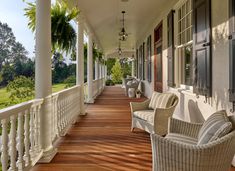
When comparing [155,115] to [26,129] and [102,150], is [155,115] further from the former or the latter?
[26,129]

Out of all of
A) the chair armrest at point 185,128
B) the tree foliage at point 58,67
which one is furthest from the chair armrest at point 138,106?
the chair armrest at point 185,128

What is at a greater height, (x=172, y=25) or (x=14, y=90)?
(x=172, y=25)

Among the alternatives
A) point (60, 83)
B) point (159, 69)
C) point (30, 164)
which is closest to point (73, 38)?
point (60, 83)

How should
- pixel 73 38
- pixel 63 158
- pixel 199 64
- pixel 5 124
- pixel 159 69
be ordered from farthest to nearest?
1. pixel 159 69
2. pixel 73 38
3. pixel 199 64
4. pixel 63 158
5. pixel 5 124

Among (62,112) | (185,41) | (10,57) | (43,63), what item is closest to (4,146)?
(10,57)

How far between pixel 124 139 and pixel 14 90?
7.69 ft

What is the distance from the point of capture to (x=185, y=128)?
3.34 meters

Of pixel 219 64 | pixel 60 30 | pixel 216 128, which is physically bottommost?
pixel 216 128

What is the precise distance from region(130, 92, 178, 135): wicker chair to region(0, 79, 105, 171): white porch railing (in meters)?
1.40

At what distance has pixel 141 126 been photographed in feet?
16.9

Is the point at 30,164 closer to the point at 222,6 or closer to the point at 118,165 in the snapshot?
the point at 118,165

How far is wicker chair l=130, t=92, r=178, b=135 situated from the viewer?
4.61m

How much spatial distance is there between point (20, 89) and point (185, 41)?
3670 millimetres

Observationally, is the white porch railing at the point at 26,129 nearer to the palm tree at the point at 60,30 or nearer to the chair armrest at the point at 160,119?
the palm tree at the point at 60,30
